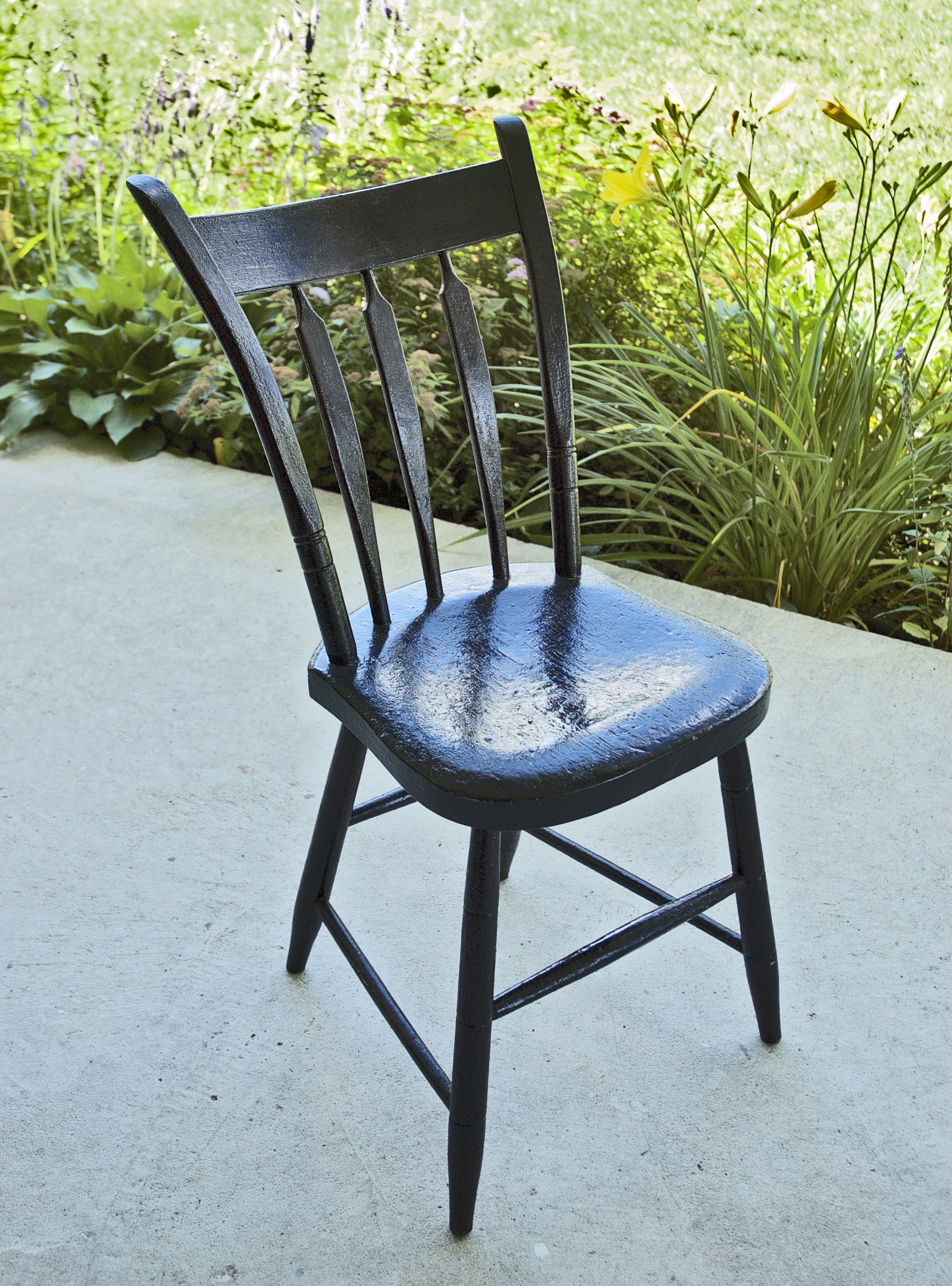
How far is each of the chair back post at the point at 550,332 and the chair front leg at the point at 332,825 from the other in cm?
34

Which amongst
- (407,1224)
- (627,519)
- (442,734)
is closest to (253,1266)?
(407,1224)

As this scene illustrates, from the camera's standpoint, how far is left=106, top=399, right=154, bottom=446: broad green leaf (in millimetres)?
2988

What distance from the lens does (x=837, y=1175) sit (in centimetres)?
113

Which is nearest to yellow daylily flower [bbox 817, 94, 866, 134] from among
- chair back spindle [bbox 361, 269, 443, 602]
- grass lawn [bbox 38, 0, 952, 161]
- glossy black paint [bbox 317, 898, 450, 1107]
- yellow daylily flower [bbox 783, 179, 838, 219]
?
yellow daylily flower [bbox 783, 179, 838, 219]

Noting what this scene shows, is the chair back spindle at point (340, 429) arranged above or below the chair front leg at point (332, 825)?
above

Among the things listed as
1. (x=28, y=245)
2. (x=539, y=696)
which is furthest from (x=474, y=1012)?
(x=28, y=245)

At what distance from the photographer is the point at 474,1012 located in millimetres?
982

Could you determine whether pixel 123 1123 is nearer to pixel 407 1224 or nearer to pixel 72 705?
pixel 407 1224

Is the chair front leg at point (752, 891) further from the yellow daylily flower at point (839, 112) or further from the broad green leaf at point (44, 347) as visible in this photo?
the broad green leaf at point (44, 347)

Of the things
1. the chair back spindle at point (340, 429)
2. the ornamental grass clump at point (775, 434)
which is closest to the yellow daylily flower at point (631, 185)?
the ornamental grass clump at point (775, 434)

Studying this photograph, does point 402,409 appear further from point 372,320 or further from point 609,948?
point 609,948

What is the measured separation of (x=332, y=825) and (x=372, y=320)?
575 mm

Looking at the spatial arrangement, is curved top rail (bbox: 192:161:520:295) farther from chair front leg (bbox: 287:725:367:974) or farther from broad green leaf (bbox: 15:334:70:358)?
broad green leaf (bbox: 15:334:70:358)

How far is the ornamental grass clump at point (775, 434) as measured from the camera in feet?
6.77
